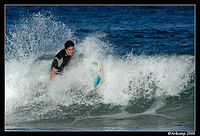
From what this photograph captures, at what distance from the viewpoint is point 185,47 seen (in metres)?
8.55

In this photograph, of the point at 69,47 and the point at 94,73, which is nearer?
the point at 69,47

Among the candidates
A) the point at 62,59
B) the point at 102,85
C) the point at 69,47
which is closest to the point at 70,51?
the point at 69,47

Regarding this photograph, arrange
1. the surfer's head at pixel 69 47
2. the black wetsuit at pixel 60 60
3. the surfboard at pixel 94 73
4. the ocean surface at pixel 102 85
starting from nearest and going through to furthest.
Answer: the ocean surface at pixel 102 85
the surfer's head at pixel 69 47
the black wetsuit at pixel 60 60
the surfboard at pixel 94 73

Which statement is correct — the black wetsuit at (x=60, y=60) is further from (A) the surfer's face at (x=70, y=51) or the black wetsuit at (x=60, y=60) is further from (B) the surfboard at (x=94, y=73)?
(B) the surfboard at (x=94, y=73)

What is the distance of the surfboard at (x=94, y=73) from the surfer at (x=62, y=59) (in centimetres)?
58

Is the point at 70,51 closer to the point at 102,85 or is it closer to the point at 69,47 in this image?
the point at 69,47

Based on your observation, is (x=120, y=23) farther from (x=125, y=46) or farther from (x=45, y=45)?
(x=45, y=45)

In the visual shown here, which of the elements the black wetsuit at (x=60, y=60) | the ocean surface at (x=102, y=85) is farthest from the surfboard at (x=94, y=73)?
the black wetsuit at (x=60, y=60)

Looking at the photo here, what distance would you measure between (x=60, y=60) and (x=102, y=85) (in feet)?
3.81

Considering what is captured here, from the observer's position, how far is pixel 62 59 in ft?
17.3

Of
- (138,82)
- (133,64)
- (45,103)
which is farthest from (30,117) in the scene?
(133,64)

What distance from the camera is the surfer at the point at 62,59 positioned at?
A: 516 cm

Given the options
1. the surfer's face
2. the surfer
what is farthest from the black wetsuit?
the surfer's face

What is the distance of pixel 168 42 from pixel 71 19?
4.64 m
